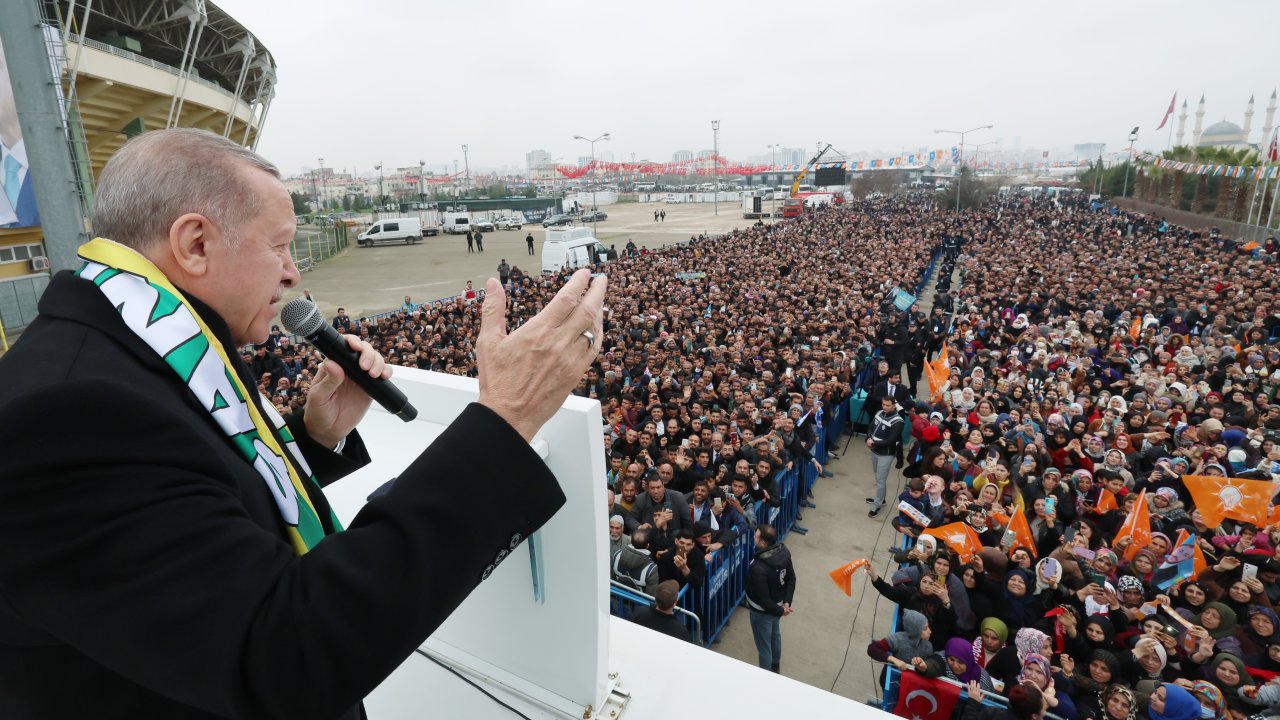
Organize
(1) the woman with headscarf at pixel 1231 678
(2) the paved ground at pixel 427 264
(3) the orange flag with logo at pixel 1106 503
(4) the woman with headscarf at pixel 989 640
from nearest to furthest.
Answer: (1) the woman with headscarf at pixel 1231 678 → (4) the woman with headscarf at pixel 989 640 → (3) the orange flag with logo at pixel 1106 503 → (2) the paved ground at pixel 427 264

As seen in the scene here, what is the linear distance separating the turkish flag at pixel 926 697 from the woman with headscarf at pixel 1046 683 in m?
0.58

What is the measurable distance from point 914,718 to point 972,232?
3185cm

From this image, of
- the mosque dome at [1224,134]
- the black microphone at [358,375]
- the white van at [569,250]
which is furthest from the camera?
the mosque dome at [1224,134]

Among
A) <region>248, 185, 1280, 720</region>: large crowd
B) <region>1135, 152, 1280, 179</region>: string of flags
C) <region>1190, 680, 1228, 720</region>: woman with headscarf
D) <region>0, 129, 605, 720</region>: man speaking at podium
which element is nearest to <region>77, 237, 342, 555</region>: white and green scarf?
<region>0, 129, 605, 720</region>: man speaking at podium

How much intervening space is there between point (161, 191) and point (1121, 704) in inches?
214

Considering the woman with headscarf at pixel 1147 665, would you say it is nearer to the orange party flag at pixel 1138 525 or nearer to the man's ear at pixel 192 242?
the orange party flag at pixel 1138 525

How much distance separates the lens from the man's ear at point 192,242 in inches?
38.8

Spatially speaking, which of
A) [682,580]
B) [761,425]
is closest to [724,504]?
[682,580]

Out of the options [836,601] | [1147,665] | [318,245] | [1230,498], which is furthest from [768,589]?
[318,245]

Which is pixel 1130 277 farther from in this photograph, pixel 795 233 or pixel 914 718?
pixel 914 718

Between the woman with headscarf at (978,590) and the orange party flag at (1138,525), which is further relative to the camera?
the orange party flag at (1138,525)

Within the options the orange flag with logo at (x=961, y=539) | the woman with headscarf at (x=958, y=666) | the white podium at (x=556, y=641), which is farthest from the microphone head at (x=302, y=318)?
the orange flag with logo at (x=961, y=539)

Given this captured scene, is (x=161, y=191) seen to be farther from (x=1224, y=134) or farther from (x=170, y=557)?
(x=1224, y=134)

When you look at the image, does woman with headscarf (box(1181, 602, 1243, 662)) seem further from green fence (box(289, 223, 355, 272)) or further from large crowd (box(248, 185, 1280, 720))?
green fence (box(289, 223, 355, 272))
